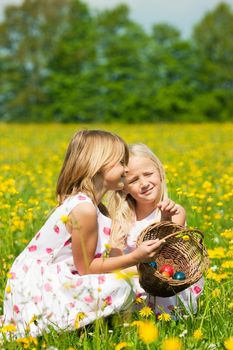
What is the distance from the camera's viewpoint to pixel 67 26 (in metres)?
41.6

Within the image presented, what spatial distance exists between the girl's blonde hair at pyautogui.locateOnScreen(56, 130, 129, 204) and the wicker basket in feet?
1.18

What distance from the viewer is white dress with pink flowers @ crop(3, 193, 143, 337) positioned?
9.67ft

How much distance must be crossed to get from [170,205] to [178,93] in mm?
37012

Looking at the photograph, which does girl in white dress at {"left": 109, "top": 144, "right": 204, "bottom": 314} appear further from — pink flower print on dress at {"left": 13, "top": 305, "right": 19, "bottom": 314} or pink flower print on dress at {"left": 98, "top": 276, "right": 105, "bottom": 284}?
pink flower print on dress at {"left": 13, "top": 305, "right": 19, "bottom": 314}

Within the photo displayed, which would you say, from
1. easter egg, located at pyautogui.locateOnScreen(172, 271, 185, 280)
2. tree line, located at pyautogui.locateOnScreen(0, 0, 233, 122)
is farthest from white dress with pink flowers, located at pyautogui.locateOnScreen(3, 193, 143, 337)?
tree line, located at pyautogui.locateOnScreen(0, 0, 233, 122)

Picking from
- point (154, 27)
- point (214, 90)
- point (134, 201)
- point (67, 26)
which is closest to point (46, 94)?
point (67, 26)

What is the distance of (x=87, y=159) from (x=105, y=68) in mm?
36667

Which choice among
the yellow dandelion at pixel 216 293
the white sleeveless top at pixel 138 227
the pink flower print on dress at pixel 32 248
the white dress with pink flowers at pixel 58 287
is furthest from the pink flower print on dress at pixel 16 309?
the yellow dandelion at pixel 216 293

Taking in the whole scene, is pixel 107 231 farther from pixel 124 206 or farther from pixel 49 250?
pixel 124 206

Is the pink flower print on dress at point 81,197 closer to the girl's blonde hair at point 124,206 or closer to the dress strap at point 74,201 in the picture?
the dress strap at point 74,201

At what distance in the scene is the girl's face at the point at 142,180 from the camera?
363cm

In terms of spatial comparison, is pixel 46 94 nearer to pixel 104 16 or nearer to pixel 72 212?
pixel 104 16

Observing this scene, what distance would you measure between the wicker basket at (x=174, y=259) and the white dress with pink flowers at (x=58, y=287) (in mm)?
120

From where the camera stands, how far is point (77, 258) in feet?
9.98
